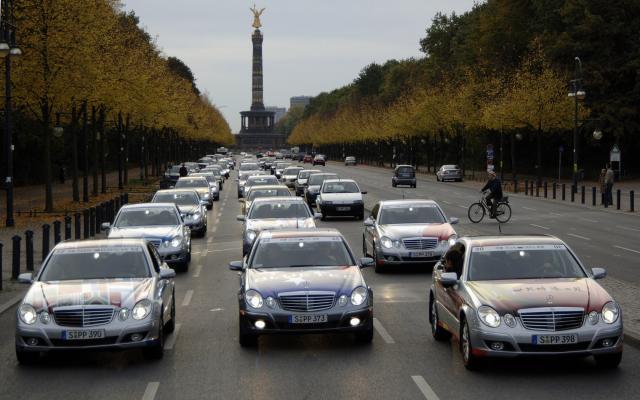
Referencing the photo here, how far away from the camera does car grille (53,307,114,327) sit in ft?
36.1

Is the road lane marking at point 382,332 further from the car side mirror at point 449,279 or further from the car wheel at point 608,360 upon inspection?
the car wheel at point 608,360

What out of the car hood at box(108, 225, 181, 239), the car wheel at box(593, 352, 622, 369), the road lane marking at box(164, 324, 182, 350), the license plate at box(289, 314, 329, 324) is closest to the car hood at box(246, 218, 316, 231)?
the car hood at box(108, 225, 181, 239)

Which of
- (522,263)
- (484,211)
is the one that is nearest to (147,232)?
(522,263)

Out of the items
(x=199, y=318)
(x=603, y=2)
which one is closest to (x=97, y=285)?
(x=199, y=318)

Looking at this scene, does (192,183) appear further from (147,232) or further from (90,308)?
(90,308)

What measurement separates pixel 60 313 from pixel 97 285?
30.6 inches

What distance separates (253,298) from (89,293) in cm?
195

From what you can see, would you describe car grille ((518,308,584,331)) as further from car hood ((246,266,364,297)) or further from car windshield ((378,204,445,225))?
car windshield ((378,204,445,225))

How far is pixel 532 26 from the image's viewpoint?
81188 mm

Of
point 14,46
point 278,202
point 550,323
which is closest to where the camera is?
point 550,323

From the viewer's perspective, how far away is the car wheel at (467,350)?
10508mm

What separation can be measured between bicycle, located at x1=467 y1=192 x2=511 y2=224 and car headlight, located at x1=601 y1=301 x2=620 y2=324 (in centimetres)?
2427

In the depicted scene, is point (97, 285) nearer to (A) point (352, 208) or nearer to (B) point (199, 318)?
(B) point (199, 318)

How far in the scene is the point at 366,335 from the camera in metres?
12.2
